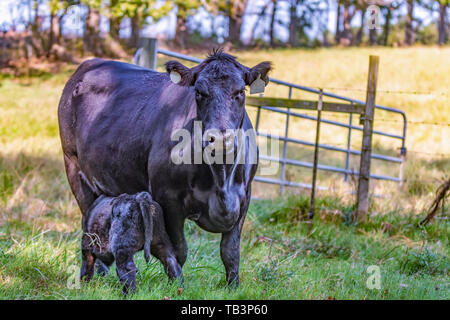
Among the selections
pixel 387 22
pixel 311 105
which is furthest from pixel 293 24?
pixel 311 105

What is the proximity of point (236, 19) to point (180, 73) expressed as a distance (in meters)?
26.7

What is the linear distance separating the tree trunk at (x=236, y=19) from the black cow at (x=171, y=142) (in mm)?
23843

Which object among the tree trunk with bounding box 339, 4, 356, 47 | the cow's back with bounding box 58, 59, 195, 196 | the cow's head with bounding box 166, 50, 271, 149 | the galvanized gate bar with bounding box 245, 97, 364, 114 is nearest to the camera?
the cow's head with bounding box 166, 50, 271, 149

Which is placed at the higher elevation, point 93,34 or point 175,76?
point 93,34

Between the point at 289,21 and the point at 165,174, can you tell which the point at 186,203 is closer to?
the point at 165,174

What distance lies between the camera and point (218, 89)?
321 cm

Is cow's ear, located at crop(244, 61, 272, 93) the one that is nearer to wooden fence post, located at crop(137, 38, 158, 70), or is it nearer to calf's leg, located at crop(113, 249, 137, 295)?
calf's leg, located at crop(113, 249, 137, 295)

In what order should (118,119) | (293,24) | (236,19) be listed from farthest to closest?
(293,24)
(236,19)
(118,119)

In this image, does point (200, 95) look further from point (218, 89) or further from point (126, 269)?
point (126, 269)

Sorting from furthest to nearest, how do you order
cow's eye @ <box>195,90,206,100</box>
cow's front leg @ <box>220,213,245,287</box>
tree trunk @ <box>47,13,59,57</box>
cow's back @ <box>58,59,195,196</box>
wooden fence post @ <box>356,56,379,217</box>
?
tree trunk @ <box>47,13,59,57</box>
wooden fence post @ <box>356,56,379,217</box>
cow's back @ <box>58,59,195,196</box>
cow's front leg @ <box>220,213,245,287</box>
cow's eye @ <box>195,90,206,100</box>

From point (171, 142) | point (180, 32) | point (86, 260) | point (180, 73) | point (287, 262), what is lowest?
point (287, 262)

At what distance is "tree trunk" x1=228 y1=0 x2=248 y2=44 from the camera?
1097 inches

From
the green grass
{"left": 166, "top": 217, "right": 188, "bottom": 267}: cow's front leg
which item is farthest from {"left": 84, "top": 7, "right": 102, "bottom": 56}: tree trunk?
{"left": 166, "top": 217, "right": 188, "bottom": 267}: cow's front leg

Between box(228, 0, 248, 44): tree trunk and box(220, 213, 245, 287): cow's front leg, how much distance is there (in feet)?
81.3
